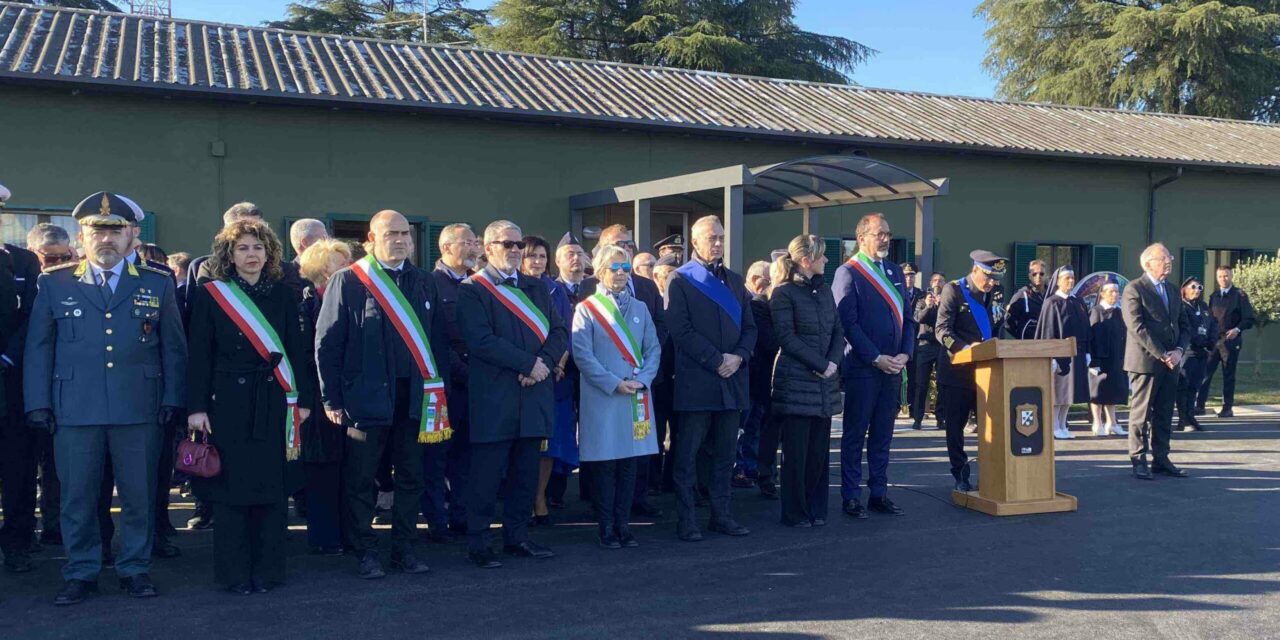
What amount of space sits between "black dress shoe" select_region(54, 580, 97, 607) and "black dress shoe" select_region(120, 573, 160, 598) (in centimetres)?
15

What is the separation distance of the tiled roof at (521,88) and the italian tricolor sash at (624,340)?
24.0ft

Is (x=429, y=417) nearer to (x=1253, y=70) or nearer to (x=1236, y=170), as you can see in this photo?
(x=1236, y=170)

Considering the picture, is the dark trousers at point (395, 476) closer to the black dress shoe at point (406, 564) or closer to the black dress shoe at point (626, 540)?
the black dress shoe at point (406, 564)

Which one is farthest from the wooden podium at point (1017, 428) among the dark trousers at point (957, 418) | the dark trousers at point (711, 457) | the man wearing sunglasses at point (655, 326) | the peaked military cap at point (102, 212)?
the peaked military cap at point (102, 212)

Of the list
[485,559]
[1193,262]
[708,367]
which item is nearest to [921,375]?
[708,367]

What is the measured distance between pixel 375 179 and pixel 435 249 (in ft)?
3.70

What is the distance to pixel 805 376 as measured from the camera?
6.39 metres

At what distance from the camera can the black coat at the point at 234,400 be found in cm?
486

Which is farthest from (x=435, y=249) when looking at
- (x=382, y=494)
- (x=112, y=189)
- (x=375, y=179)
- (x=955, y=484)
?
(x=955, y=484)

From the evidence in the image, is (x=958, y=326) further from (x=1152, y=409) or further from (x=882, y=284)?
(x=1152, y=409)

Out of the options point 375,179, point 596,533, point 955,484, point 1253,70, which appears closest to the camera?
point 596,533

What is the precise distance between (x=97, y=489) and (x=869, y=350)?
4.45 meters

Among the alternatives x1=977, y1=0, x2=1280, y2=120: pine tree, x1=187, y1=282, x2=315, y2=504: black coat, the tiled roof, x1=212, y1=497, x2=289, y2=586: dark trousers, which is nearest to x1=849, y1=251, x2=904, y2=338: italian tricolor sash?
x1=187, y1=282, x2=315, y2=504: black coat

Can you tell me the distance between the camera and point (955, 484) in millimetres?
7672
